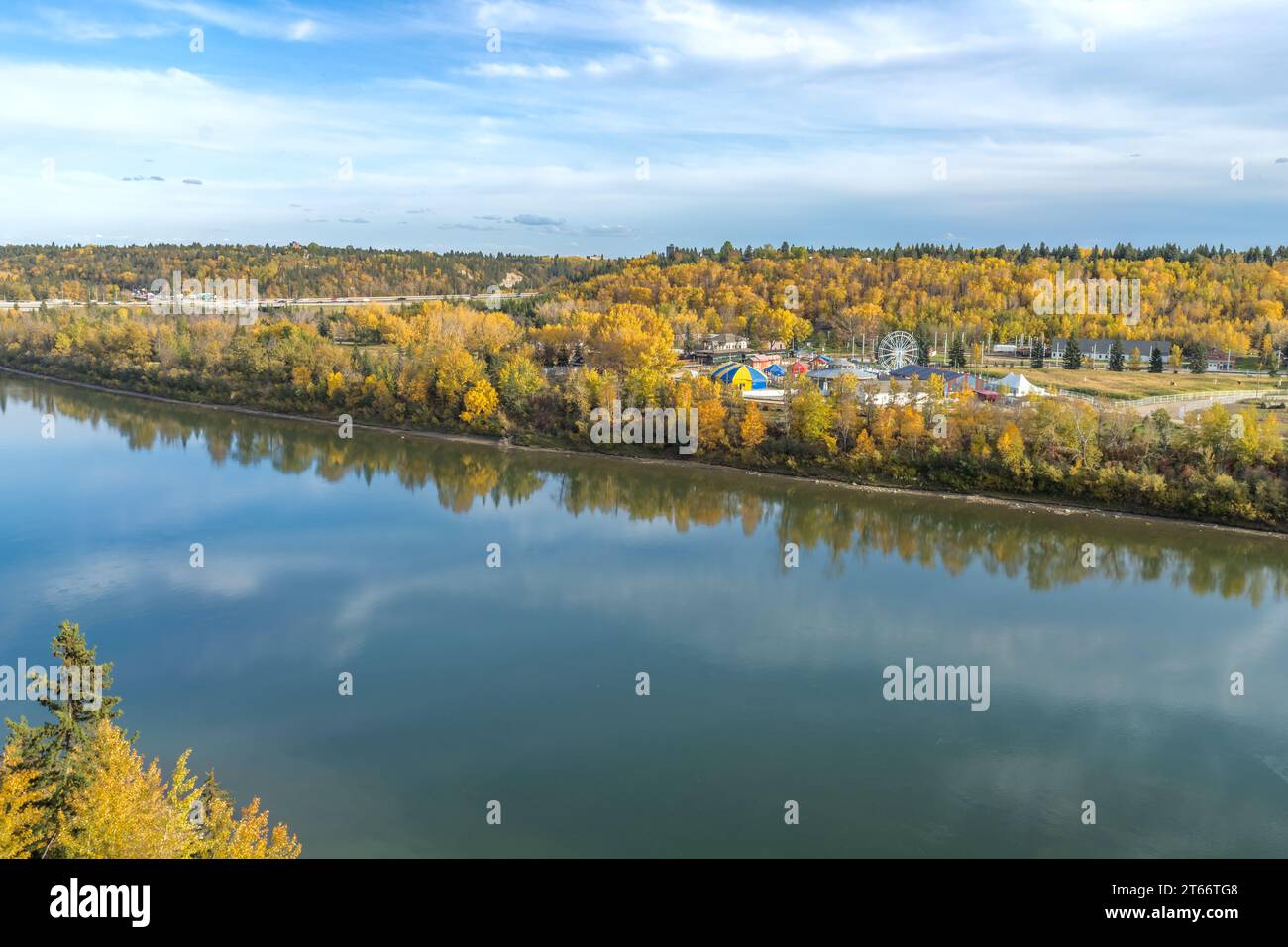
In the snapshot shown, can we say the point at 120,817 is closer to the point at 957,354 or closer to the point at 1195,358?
the point at 957,354

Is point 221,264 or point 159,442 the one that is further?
point 221,264

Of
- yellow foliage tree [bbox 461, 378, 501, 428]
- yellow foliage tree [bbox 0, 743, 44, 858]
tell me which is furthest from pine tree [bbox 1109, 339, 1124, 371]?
yellow foliage tree [bbox 0, 743, 44, 858]

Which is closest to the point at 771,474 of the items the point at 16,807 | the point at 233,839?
the point at 233,839

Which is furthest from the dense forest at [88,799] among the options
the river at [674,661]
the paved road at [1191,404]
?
the paved road at [1191,404]

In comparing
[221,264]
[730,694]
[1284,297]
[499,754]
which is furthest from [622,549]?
[221,264]

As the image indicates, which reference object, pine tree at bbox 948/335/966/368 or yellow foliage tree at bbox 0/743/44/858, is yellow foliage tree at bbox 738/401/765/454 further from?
yellow foliage tree at bbox 0/743/44/858

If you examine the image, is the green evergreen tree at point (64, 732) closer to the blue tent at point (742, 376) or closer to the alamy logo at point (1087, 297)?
the blue tent at point (742, 376)

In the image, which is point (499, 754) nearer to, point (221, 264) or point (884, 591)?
point (884, 591)
